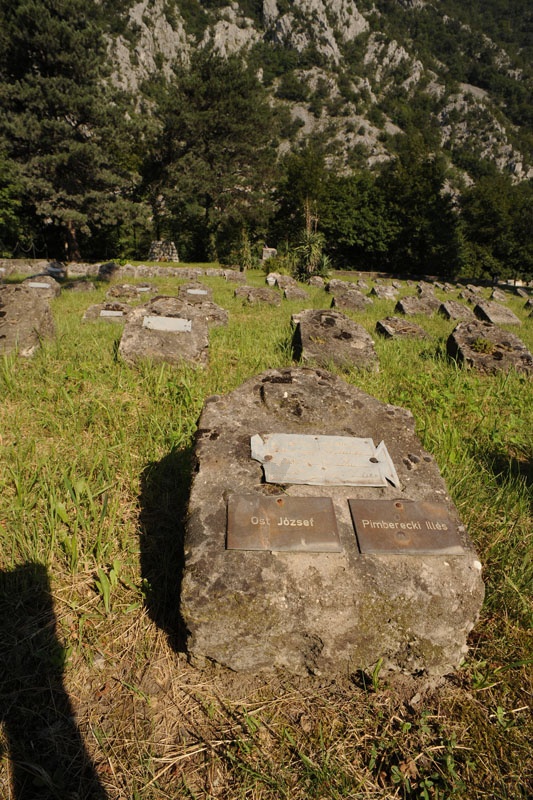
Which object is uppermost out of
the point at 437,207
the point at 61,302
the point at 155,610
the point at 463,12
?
the point at 463,12

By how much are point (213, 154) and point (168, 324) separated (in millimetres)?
31703

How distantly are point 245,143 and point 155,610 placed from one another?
36682 millimetres

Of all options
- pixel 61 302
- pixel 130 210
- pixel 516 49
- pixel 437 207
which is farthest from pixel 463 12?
pixel 61 302

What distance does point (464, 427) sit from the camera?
12.6ft

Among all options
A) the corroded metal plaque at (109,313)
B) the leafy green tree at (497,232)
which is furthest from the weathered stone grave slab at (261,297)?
the leafy green tree at (497,232)

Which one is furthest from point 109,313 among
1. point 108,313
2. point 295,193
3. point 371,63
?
point 371,63

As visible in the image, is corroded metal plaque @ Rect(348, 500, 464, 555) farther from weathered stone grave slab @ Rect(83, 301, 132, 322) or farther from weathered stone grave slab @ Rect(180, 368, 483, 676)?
weathered stone grave slab @ Rect(83, 301, 132, 322)

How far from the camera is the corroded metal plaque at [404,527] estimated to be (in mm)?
1739

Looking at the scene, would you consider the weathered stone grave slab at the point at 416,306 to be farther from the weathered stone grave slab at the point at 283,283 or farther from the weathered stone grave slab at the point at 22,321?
the weathered stone grave slab at the point at 22,321

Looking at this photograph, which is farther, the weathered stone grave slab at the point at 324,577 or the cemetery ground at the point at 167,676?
the weathered stone grave slab at the point at 324,577

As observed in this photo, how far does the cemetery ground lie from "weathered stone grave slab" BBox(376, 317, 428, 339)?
4395mm

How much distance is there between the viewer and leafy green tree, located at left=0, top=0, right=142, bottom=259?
53.8 ft

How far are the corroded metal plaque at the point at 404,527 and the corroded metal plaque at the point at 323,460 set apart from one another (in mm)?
157

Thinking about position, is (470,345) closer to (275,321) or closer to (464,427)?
(464,427)
